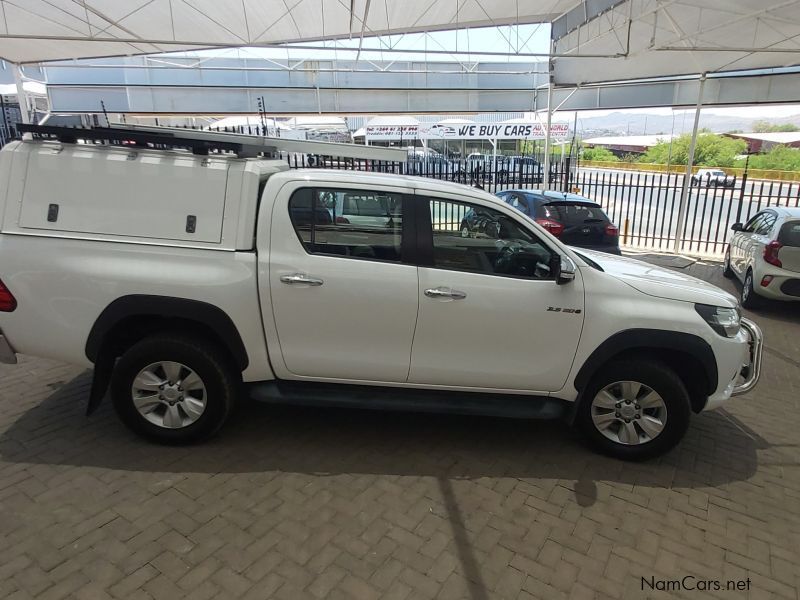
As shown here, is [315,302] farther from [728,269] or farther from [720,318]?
[728,269]

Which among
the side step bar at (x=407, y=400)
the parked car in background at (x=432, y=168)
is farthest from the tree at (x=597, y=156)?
the side step bar at (x=407, y=400)

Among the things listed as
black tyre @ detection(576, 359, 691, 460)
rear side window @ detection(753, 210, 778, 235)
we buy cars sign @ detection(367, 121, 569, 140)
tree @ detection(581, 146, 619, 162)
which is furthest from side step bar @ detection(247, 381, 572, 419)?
tree @ detection(581, 146, 619, 162)

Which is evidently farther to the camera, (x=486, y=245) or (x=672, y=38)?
(x=672, y=38)

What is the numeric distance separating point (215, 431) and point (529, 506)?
214cm

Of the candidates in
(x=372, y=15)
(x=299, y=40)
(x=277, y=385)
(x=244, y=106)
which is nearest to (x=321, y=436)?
(x=277, y=385)

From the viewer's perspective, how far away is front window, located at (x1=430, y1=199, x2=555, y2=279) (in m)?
3.45

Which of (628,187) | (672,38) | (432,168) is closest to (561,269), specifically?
(672,38)

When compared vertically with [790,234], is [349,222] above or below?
below

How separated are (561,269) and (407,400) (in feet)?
4.41

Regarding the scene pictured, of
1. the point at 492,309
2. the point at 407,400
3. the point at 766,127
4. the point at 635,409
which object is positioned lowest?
the point at 407,400

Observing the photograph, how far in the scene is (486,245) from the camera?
352 centimetres

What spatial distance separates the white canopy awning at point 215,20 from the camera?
8.95 m

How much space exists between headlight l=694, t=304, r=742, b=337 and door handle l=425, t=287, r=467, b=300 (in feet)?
5.30

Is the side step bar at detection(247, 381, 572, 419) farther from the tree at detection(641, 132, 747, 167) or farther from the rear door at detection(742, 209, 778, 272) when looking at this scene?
the tree at detection(641, 132, 747, 167)
